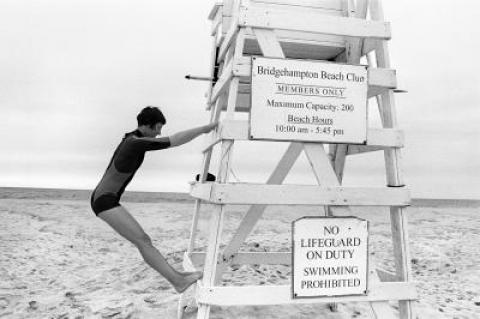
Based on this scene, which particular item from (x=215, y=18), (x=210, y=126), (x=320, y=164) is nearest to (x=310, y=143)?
(x=320, y=164)

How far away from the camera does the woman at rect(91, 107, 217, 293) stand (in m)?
4.68

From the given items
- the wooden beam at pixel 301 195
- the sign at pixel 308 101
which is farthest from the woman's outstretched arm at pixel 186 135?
the sign at pixel 308 101

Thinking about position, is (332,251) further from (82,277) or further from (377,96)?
(82,277)

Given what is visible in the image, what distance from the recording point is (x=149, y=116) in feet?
16.0

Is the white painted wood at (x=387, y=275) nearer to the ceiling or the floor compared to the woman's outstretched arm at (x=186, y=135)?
nearer to the floor

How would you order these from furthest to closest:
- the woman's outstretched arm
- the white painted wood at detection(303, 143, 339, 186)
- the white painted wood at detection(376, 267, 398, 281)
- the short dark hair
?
the short dark hair, the white painted wood at detection(376, 267, 398, 281), the woman's outstretched arm, the white painted wood at detection(303, 143, 339, 186)

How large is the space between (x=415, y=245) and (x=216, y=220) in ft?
31.6

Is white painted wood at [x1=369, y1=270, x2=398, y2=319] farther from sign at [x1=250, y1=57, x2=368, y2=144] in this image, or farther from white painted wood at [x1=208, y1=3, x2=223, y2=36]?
white painted wood at [x1=208, y1=3, x2=223, y2=36]

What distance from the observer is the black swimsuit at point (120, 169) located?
15.2 ft

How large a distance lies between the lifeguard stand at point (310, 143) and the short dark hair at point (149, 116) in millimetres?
669

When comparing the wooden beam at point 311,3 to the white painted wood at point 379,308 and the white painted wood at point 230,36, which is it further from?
the white painted wood at point 379,308

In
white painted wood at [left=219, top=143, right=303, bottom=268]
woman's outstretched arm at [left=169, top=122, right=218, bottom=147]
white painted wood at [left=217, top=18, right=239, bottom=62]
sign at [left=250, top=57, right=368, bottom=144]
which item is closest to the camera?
sign at [left=250, top=57, right=368, bottom=144]

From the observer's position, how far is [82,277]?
9.38 metres

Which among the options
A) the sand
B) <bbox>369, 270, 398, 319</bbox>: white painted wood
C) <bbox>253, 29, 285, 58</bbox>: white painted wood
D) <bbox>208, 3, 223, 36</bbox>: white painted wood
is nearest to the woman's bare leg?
the sand
